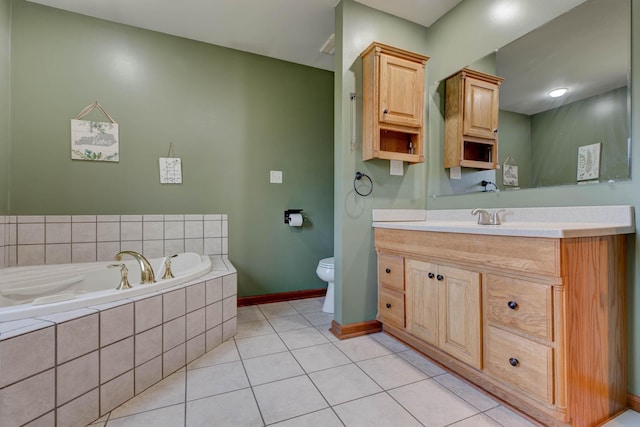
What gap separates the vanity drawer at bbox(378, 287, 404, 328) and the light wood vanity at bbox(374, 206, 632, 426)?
272mm

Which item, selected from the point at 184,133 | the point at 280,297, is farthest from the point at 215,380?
the point at 184,133

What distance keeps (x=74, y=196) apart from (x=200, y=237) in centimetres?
97

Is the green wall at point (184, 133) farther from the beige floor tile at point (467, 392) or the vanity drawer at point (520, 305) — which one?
the vanity drawer at point (520, 305)

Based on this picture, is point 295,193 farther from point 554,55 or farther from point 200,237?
point 554,55

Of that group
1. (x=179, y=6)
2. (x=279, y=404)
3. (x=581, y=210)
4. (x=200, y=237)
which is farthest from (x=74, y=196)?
(x=581, y=210)

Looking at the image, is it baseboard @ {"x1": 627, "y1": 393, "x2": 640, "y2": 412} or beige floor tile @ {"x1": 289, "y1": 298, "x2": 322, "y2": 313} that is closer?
baseboard @ {"x1": 627, "y1": 393, "x2": 640, "y2": 412}

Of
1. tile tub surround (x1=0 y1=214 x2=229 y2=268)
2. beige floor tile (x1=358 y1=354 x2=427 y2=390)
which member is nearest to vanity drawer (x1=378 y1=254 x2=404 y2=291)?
beige floor tile (x1=358 y1=354 x2=427 y2=390)

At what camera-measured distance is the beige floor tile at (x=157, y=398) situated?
126 centimetres

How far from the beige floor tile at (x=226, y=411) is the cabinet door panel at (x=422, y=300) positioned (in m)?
1.00

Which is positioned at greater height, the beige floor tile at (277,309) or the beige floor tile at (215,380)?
the beige floor tile at (215,380)

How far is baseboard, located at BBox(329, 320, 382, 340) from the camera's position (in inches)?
79.5

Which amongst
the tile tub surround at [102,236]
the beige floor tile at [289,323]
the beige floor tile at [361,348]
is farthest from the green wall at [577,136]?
the tile tub surround at [102,236]

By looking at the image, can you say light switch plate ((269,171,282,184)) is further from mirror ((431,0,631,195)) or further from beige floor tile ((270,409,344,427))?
beige floor tile ((270,409,344,427))

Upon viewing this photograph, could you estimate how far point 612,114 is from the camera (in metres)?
1.36
